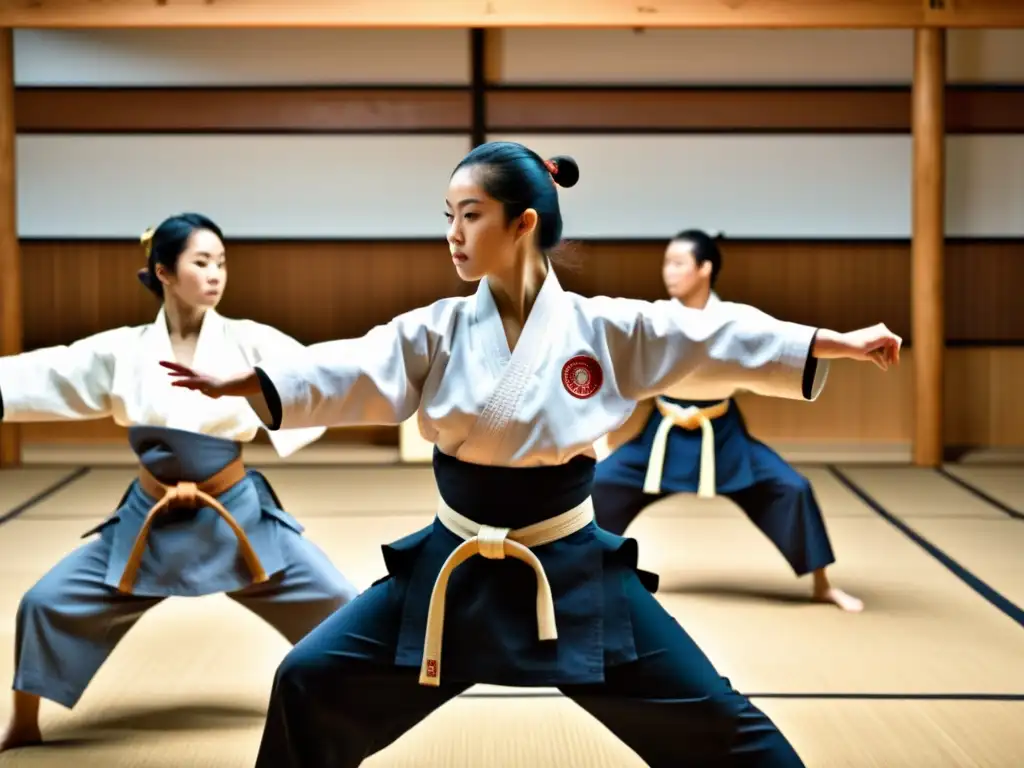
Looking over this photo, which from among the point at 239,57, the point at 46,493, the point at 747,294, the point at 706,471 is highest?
the point at 239,57

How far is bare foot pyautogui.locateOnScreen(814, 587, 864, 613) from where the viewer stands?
375cm

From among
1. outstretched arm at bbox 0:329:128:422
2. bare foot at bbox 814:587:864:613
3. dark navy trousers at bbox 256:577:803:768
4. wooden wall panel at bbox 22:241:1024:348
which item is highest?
wooden wall panel at bbox 22:241:1024:348

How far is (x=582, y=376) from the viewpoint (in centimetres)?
197

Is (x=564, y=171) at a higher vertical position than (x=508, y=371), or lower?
higher

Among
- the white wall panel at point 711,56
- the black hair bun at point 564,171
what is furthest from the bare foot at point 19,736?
the white wall panel at point 711,56

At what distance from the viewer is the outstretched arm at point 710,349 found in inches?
78.5

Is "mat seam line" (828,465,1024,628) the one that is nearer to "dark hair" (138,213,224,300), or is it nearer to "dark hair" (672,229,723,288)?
"dark hair" (672,229,723,288)

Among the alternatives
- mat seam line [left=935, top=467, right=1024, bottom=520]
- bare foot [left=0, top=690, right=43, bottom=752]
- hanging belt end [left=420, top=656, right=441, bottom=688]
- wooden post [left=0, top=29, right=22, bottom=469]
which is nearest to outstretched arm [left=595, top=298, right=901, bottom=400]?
hanging belt end [left=420, top=656, right=441, bottom=688]

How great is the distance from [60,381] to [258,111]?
4.09 m

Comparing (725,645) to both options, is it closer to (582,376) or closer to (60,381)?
(582,376)

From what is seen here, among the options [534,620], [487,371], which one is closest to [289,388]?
[487,371]

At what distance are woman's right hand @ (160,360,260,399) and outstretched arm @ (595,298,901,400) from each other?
1.82ft

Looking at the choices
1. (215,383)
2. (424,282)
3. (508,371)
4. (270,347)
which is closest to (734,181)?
(424,282)

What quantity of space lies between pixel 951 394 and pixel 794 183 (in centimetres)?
137
